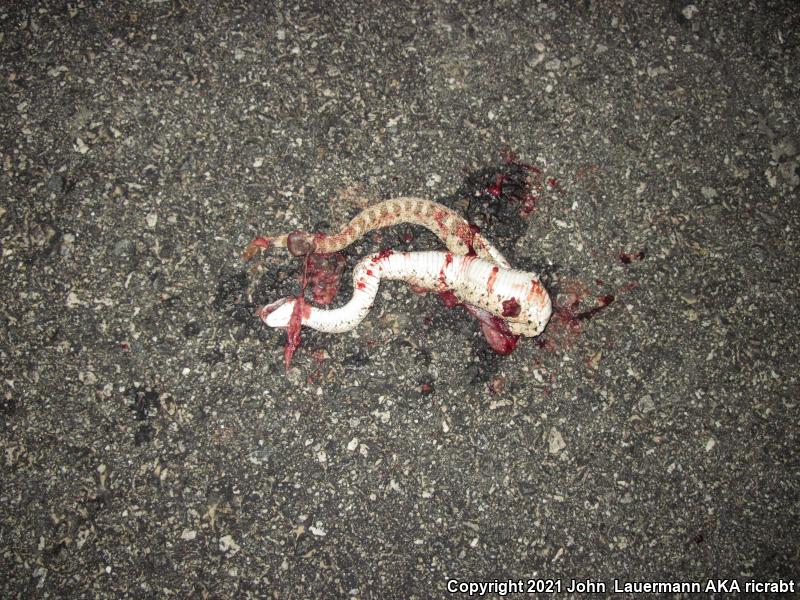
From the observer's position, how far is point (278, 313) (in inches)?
128

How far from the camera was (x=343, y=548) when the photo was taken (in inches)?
127

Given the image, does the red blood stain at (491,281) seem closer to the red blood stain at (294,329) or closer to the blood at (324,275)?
the blood at (324,275)

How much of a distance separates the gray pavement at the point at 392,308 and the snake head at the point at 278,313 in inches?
5.5

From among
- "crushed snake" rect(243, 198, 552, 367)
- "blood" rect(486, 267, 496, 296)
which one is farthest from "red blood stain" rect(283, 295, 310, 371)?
"blood" rect(486, 267, 496, 296)

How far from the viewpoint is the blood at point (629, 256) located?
3.62m

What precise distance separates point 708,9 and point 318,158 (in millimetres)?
3028

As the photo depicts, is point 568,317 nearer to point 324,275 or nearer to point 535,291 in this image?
point 535,291

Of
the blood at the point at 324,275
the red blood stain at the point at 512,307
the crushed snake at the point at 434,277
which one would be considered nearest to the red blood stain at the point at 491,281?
the crushed snake at the point at 434,277

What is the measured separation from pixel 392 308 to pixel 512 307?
78 centimetres

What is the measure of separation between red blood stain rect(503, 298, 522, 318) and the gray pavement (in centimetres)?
41

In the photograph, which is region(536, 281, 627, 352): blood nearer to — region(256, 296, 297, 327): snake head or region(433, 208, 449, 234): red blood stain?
region(433, 208, 449, 234): red blood stain

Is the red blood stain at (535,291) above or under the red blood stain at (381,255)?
above

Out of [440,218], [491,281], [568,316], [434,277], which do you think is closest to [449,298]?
[434,277]

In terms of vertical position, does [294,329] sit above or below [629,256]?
below
